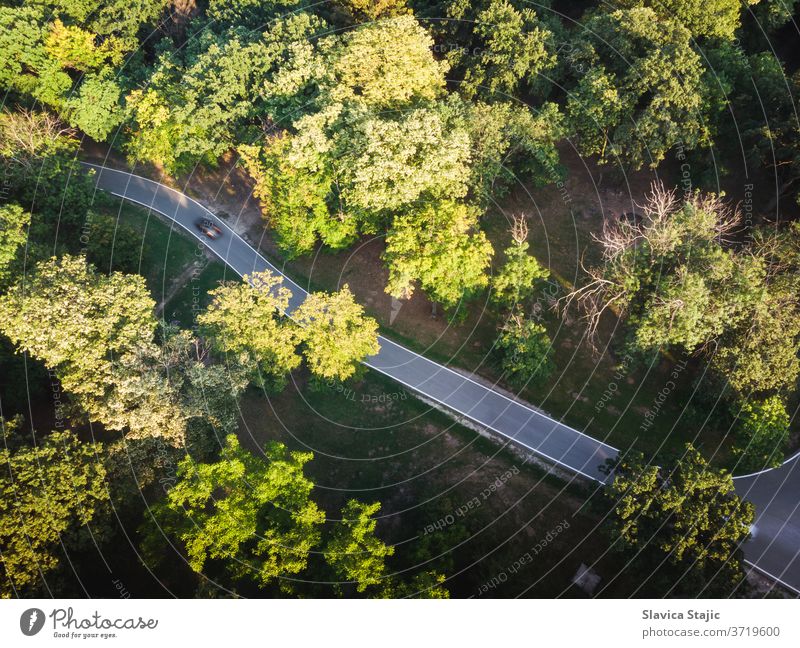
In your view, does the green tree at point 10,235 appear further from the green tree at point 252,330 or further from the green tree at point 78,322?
the green tree at point 252,330

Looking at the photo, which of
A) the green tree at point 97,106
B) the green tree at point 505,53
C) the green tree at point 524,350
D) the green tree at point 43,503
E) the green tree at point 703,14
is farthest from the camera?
the green tree at point 97,106

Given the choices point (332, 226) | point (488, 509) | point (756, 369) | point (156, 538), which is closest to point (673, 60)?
point (756, 369)

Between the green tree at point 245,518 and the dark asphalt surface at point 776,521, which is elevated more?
the dark asphalt surface at point 776,521

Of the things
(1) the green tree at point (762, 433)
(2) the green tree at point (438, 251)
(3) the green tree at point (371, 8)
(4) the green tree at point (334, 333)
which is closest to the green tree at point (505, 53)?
(3) the green tree at point (371, 8)

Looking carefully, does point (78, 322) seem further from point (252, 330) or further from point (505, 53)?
point (505, 53)

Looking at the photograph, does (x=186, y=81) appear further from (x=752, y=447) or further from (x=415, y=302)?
(x=752, y=447)

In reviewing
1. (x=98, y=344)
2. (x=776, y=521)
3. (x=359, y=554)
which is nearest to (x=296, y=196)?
(x=98, y=344)
